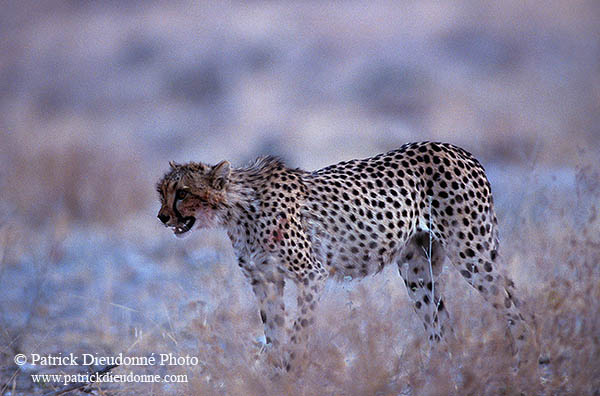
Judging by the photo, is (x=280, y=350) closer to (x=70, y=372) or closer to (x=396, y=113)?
(x=70, y=372)

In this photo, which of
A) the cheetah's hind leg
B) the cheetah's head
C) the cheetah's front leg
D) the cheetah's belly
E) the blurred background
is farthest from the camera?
the cheetah's hind leg

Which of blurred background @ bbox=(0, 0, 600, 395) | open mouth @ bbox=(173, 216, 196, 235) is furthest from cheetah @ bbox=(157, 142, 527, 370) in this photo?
blurred background @ bbox=(0, 0, 600, 395)

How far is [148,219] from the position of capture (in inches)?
397

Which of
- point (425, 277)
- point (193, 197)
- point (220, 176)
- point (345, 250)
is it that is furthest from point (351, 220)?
point (193, 197)

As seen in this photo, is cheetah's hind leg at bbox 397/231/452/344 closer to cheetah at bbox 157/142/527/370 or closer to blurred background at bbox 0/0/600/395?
cheetah at bbox 157/142/527/370

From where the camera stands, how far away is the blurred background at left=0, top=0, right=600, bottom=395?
15.8ft

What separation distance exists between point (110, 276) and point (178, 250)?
0.76 m

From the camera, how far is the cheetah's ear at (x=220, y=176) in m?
5.34

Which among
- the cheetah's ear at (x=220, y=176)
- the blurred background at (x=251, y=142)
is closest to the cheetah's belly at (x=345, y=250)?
the blurred background at (x=251, y=142)

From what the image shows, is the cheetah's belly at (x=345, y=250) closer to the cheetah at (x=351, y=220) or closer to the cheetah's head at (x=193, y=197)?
the cheetah at (x=351, y=220)

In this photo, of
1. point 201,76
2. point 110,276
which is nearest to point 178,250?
point 110,276

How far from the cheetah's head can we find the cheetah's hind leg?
3.46 ft

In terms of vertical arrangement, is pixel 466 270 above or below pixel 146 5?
below

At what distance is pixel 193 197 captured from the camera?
5.30m
